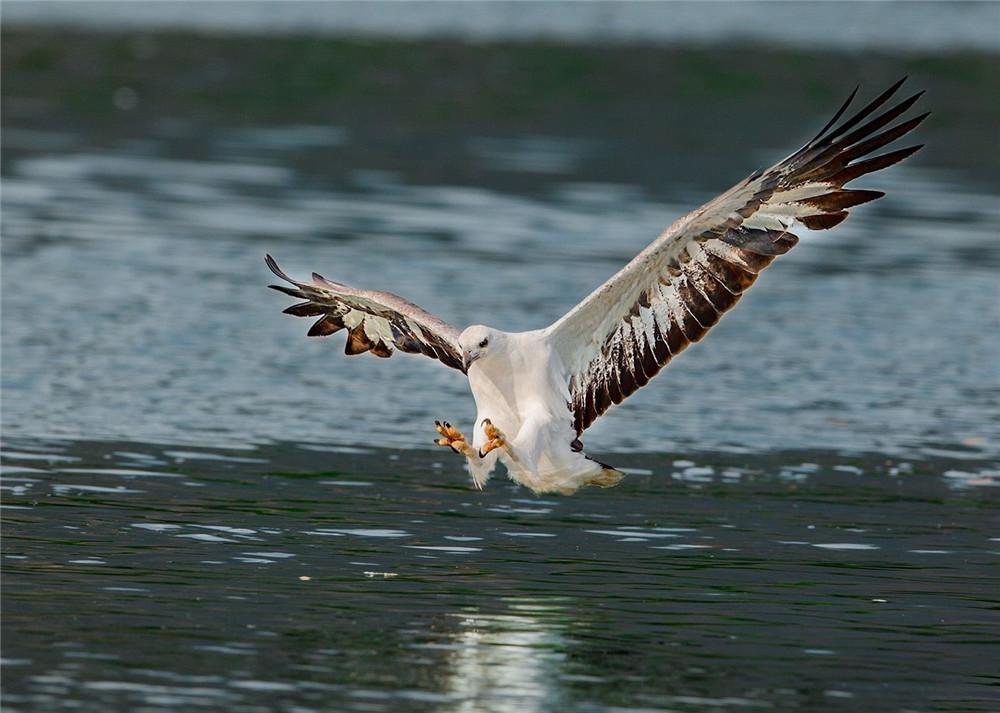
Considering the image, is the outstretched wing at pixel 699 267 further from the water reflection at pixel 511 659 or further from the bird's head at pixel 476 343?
the water reflection at pixel 511 659

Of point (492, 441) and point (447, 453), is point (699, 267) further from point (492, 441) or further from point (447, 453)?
point (447, 453)

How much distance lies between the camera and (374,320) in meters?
11.5

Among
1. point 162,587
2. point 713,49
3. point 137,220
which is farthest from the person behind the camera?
point 713,49

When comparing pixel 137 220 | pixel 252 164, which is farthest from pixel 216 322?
pixel 252 164

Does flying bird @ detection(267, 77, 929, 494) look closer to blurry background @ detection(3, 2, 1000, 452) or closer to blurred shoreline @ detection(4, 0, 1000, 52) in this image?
blurry background @ detection(3, 2, 1000, 452)

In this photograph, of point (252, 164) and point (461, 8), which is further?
point (461, 8)

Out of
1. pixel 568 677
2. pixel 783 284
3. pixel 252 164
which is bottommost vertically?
pixel 568 677

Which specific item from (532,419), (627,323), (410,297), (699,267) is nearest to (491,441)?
(532,419)

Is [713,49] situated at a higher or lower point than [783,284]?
higher

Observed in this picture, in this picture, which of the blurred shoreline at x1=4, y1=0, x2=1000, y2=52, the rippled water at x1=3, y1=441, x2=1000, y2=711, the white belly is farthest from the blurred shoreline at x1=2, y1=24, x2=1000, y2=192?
the white belly

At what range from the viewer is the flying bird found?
9.95 m

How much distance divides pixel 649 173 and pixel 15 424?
1642 centimetres

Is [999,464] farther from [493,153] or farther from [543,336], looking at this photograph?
[493,153]

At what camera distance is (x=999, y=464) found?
13023 mm
